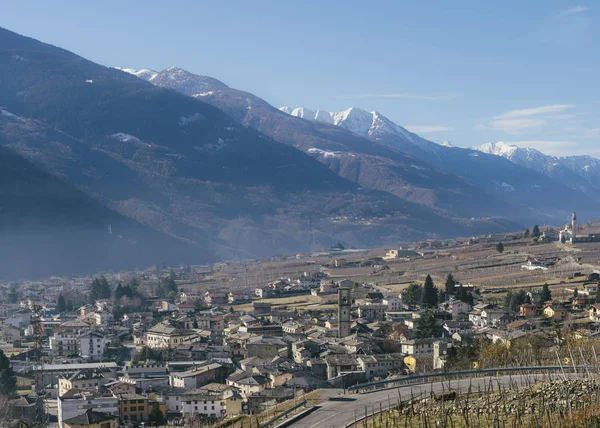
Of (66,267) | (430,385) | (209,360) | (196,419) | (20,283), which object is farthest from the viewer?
(66,267)

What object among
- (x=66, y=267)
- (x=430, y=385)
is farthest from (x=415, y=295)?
(x=66, y=267)

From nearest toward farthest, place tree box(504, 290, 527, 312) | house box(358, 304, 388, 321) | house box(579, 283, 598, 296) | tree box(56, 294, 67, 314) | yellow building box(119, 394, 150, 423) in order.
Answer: yellow building box(119, 394, 150, 423) → tree box(504, 290, 527, 312) → house box(579, 283, 598, 296) → house box(358, 304, 388, 321) → tree box(56, 294, 67, 314)

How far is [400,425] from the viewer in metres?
20.9

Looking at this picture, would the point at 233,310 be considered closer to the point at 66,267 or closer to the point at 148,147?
the point at 66,267

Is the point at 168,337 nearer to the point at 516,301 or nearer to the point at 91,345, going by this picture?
the point at 91,345

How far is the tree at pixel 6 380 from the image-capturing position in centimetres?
3928

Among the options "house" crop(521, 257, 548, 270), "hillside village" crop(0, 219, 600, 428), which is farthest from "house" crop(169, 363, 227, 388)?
"house" crop(521, 257, 548, 270)

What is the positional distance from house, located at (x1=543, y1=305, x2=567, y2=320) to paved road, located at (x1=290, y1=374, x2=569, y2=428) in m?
21.9

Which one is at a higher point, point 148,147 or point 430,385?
point 148,147

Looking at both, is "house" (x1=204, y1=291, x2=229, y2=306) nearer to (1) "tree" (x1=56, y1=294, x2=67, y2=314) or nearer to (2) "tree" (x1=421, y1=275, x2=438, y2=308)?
(1) "tree" (x1=56, y1=294, x2=67, y2=314)

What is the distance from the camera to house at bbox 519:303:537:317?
5046cm

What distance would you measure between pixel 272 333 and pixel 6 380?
15948mm

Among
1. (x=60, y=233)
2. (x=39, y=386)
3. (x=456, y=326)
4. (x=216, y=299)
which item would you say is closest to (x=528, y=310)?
(x=456, y=326)

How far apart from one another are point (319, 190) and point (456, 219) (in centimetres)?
2904
